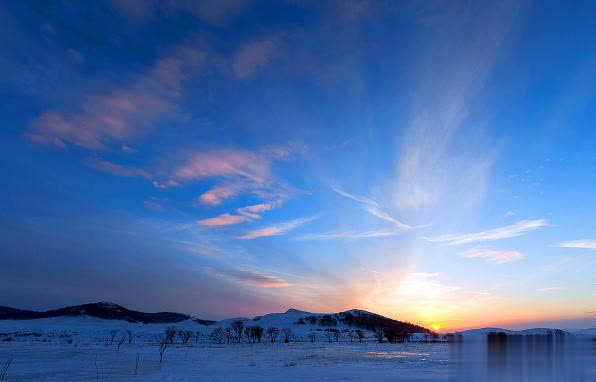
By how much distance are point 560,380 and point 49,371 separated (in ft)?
150

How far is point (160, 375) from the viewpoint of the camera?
35.8 metres

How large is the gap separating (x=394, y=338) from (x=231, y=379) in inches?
5780

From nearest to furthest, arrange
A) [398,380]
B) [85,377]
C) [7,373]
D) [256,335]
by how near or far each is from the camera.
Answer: [398,380]
[85,377]
[7,373]
[256,335]

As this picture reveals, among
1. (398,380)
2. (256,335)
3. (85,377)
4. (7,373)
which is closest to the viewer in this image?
(398,380)

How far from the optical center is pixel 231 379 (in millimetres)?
32719

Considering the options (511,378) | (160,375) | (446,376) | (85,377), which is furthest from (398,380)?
(85,377)

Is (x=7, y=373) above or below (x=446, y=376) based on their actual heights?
below

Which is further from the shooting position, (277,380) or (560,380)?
(560,380)

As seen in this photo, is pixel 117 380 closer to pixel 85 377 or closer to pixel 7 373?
pixel 85 377

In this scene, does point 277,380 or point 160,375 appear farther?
point 160,375

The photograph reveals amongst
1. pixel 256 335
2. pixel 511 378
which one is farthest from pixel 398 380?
pixel 256 335

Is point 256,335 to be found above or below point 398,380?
below

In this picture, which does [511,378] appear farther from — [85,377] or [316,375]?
[85,377]

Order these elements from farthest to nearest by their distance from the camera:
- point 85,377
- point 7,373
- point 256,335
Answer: point 256,335 < point 7,373 < point 85,377
